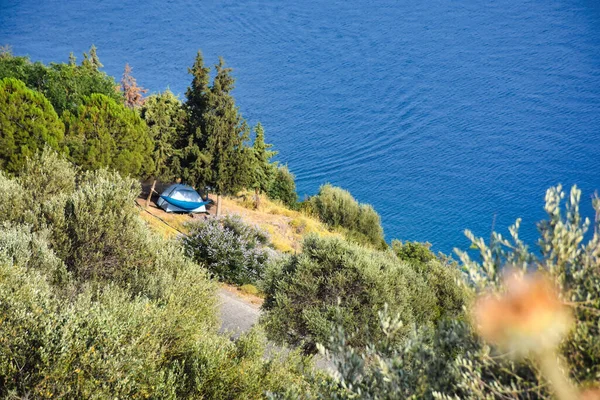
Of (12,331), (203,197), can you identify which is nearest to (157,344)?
(12,331)

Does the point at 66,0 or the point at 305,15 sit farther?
the point at 66,0

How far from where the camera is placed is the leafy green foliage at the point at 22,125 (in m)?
22.6

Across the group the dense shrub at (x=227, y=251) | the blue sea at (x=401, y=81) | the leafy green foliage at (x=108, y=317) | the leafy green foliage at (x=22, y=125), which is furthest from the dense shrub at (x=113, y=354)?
the blue sea at (x=401, y=81)

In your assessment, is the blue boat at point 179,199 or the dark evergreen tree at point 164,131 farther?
the blue boat at point 179,199

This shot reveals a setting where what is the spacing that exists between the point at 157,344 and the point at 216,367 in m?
1.05

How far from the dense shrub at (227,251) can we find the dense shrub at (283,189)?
1620cm

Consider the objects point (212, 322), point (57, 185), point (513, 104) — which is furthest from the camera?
point (513, 104)

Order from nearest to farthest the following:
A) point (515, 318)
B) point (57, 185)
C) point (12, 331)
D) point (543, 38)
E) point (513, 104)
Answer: point (515, 318) → point (12, 331) → point (57, 185) → point (513, 104) → point (543, 38)

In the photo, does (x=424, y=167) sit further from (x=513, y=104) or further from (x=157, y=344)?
(x=157, y=344)

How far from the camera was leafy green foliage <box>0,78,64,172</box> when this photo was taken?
2256cm

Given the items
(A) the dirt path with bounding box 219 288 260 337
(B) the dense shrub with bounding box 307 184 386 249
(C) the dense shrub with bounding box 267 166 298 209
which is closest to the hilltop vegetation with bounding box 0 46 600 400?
(A) the dirt path with bounding box 219 288 260 337

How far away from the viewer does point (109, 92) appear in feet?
109

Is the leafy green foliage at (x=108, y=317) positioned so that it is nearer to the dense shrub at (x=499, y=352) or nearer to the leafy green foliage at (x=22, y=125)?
the dense shrub at (x=499, y=352)

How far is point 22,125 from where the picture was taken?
75.3 feet
